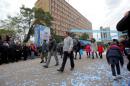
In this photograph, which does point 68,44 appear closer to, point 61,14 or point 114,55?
point 114,55

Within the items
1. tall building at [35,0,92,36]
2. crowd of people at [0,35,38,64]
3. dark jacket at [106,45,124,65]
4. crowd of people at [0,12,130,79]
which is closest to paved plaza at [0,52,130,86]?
crowd of people at [0,12,130,79]

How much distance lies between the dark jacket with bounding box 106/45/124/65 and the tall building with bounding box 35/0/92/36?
10039 cm

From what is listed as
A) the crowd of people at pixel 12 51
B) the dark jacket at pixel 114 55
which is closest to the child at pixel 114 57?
the dark jacket at pixel 114 55

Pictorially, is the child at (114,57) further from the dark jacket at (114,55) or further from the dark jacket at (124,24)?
the dark jacket at (124,24)

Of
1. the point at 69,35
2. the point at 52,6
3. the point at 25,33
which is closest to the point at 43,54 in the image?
the point at 69,35

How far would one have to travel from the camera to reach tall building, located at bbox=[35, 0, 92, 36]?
11194 cm

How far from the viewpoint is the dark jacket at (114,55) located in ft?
29.6

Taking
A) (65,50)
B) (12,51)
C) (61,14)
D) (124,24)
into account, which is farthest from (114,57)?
(61,14)

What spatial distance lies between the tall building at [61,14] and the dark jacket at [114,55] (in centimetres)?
10039

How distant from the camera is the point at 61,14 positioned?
12544 cm

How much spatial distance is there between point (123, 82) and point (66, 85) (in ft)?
5.90

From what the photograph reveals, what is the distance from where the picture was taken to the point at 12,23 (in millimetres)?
78562

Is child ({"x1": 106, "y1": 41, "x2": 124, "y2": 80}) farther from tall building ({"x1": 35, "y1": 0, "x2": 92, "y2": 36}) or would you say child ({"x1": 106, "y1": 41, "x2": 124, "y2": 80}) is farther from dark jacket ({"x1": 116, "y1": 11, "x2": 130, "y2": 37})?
tall building ({"x1": 35, "y1": 0, "x2": 92, "y2": 36})

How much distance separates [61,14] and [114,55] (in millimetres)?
117299
